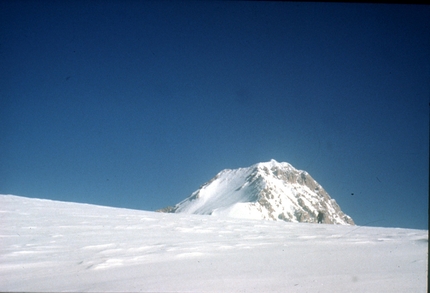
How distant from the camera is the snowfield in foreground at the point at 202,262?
3.42 meters

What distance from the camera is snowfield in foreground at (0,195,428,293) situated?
3418 mm

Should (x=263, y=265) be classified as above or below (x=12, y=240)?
below

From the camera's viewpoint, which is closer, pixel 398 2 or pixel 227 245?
pixel 398 2

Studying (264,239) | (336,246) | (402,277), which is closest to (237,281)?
(402,277)

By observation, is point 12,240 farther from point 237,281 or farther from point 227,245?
point 237,281

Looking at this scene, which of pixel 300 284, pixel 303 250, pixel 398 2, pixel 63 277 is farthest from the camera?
pixel 303 250

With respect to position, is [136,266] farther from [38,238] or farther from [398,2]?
[398,2]

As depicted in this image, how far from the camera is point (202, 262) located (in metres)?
4.54

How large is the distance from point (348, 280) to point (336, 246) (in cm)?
228

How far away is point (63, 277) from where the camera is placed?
3.77 meters

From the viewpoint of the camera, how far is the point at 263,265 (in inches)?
169

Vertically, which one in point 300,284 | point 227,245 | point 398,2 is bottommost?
point 300,284

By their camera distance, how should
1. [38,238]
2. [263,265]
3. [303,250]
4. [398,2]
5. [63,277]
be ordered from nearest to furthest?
[398,2] → [63,277] → [263,265] → [303,250] → [38,238]

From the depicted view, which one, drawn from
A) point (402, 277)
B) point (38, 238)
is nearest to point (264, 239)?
point (402, 277)
